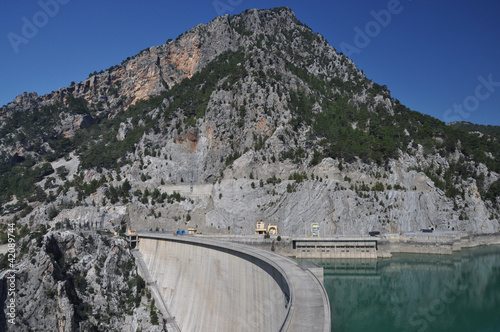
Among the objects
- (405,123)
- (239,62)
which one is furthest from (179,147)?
(405,123)

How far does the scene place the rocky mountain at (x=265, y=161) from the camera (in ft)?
212

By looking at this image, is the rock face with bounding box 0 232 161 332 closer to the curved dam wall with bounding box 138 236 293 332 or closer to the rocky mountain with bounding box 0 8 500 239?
the curved dam wall with bounding box 138 236 293 332

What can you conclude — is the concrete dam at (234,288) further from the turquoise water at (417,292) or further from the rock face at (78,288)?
the turquoise water at (417,292)

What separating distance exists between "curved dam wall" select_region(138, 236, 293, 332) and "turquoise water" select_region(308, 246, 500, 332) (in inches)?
325

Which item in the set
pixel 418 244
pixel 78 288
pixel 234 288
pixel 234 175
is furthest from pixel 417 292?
pixel 78 288

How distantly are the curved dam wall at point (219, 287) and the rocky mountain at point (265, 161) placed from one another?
1969cm

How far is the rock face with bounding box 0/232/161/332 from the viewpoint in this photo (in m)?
37.5

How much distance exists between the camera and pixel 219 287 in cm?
3133

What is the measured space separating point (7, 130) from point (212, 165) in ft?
282

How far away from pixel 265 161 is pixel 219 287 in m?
41.5

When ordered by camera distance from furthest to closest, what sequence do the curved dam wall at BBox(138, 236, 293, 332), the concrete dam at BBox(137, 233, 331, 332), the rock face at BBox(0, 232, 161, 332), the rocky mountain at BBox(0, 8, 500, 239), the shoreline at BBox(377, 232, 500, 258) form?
the rocky mountain at BBox(0, 8, 500, 239), the shoreline at BBox(377, 232, 500, 258), the rock face at BBox(0, 232, 161, 332), the curved dam wall at BBox(138, 236, 293, 332), the concrete dam at BBox(137, 233, 331, 332)

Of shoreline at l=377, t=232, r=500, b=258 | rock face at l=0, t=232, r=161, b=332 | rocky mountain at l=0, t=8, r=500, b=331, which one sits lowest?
rock face at l=0, t=232, r=161, b=332

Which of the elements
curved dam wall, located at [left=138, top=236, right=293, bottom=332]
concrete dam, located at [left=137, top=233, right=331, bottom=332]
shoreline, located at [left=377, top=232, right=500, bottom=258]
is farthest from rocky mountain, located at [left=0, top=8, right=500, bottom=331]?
concrete dam, located at [left=137, top=233, right=331, bottom=332]

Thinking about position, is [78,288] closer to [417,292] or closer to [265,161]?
[265,161]
